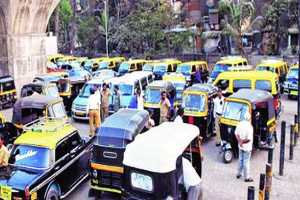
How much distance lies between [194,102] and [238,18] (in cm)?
2150

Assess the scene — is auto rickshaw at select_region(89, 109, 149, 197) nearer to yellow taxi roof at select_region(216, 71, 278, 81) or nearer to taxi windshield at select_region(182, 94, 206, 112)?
taxi windshield at select_region(182, 94, 206, 112)

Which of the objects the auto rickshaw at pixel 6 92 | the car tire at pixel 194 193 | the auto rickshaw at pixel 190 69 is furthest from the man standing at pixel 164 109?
the auto rickshaw at pixel 190 69

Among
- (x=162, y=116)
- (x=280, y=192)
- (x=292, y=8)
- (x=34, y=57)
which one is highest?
(x=292, y=8)

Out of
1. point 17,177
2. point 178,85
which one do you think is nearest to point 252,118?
point 17,177

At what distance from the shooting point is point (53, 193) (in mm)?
9695

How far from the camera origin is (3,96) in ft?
72.7

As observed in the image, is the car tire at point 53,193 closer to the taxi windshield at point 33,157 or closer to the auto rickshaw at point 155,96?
the taxi windshield at point 33,157

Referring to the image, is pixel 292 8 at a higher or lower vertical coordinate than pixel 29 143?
higher

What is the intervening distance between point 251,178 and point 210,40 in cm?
3078

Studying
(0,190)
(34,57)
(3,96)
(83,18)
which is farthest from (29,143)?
(83,18)

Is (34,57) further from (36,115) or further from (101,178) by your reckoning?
(101,178)

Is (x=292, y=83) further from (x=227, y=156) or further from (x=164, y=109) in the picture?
(x=227, y=156)

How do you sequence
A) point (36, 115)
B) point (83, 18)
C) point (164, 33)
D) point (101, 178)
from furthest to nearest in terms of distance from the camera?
point (83, 18) < point (164, 33) < point (36, 115) < point (101, 178)

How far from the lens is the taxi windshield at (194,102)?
47.8 ft
